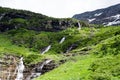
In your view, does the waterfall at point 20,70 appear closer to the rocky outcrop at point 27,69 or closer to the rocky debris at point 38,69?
the rocky outcrop at point 27,69

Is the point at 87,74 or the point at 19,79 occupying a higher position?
the point at 87,74

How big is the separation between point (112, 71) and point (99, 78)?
611 centimetres

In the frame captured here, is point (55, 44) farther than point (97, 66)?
Yes

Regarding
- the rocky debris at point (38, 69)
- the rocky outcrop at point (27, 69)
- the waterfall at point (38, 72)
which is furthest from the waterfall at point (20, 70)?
the waterfall at point (38, 72)

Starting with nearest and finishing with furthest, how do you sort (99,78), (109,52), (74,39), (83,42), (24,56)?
(99,78)
(109,52)
(24,56)
(83,42)
(74,39)

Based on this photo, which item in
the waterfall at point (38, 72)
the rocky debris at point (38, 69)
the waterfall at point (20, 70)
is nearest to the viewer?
the waterfall at point (38, 72)

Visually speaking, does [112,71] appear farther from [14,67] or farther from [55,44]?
[55,44]

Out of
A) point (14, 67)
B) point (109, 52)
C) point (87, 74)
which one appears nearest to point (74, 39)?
point (14, 67)

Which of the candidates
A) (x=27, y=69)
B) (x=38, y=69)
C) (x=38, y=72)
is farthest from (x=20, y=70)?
(x=38, y=72)

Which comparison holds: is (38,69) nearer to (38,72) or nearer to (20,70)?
(38,72)

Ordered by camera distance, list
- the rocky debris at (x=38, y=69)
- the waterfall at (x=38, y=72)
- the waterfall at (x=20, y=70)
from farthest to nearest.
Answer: the waterfall at (x=20, y=70) < the rocky debris at (x=38, y=69) < the waterfall at (x=38, y=72)

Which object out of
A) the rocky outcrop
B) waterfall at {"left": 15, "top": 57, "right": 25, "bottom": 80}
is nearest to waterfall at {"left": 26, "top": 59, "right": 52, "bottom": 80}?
the rocky outcrop

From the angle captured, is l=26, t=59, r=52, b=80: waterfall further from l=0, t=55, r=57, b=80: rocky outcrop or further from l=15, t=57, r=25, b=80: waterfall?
l=15, t=57, r=25, b=80: waterfall

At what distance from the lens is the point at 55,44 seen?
197250 millimetres
